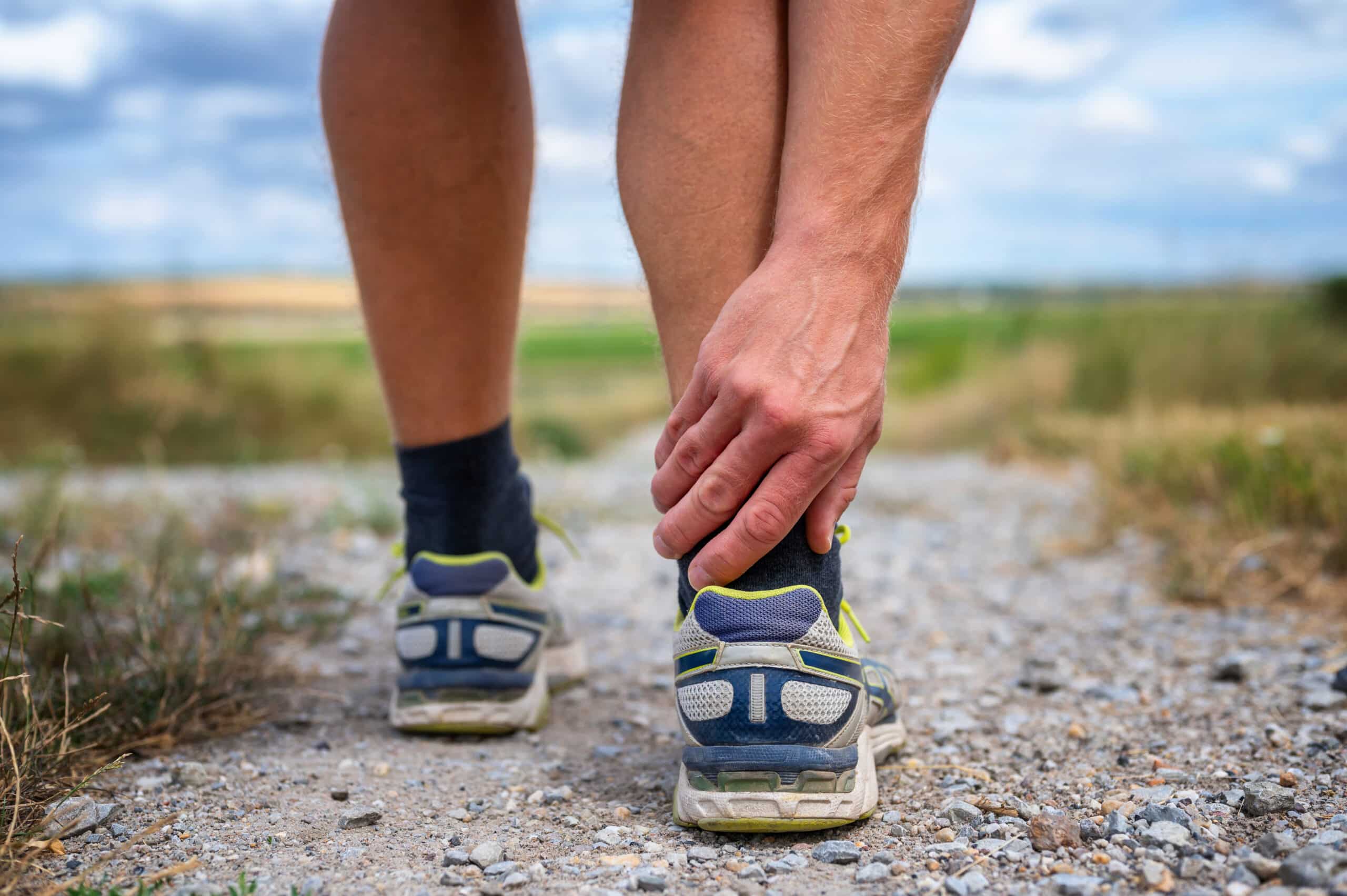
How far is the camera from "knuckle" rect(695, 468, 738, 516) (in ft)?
4.03

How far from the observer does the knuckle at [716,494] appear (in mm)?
1228

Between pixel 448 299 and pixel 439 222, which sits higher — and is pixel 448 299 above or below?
below

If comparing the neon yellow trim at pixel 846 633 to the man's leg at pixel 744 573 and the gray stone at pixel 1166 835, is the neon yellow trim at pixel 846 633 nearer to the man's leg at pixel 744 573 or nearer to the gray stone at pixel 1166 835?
the man's leg at pixel 744 573

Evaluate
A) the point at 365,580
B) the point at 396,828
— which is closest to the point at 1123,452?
the point at 365,580

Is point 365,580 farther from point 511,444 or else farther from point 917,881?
point 917,881

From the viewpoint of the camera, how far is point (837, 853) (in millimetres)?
1217

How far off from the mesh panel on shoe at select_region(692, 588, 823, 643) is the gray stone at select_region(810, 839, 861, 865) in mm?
257

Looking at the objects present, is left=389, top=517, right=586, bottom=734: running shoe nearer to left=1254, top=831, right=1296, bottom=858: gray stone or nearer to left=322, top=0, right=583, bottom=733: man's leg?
left=322, top=0, right=583, bottom=733: man's leg

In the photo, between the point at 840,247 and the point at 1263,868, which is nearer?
the point at 1263,868

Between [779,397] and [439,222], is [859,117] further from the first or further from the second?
[439,222]

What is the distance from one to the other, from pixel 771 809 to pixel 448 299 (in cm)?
97

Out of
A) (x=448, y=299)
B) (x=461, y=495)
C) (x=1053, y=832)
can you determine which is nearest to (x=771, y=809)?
(x=1053, y=832)

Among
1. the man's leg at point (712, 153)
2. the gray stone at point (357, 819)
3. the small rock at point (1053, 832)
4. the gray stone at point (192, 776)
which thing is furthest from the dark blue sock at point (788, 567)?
the gray stone at point (192, 776)

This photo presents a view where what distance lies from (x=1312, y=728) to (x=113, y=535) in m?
3.65
